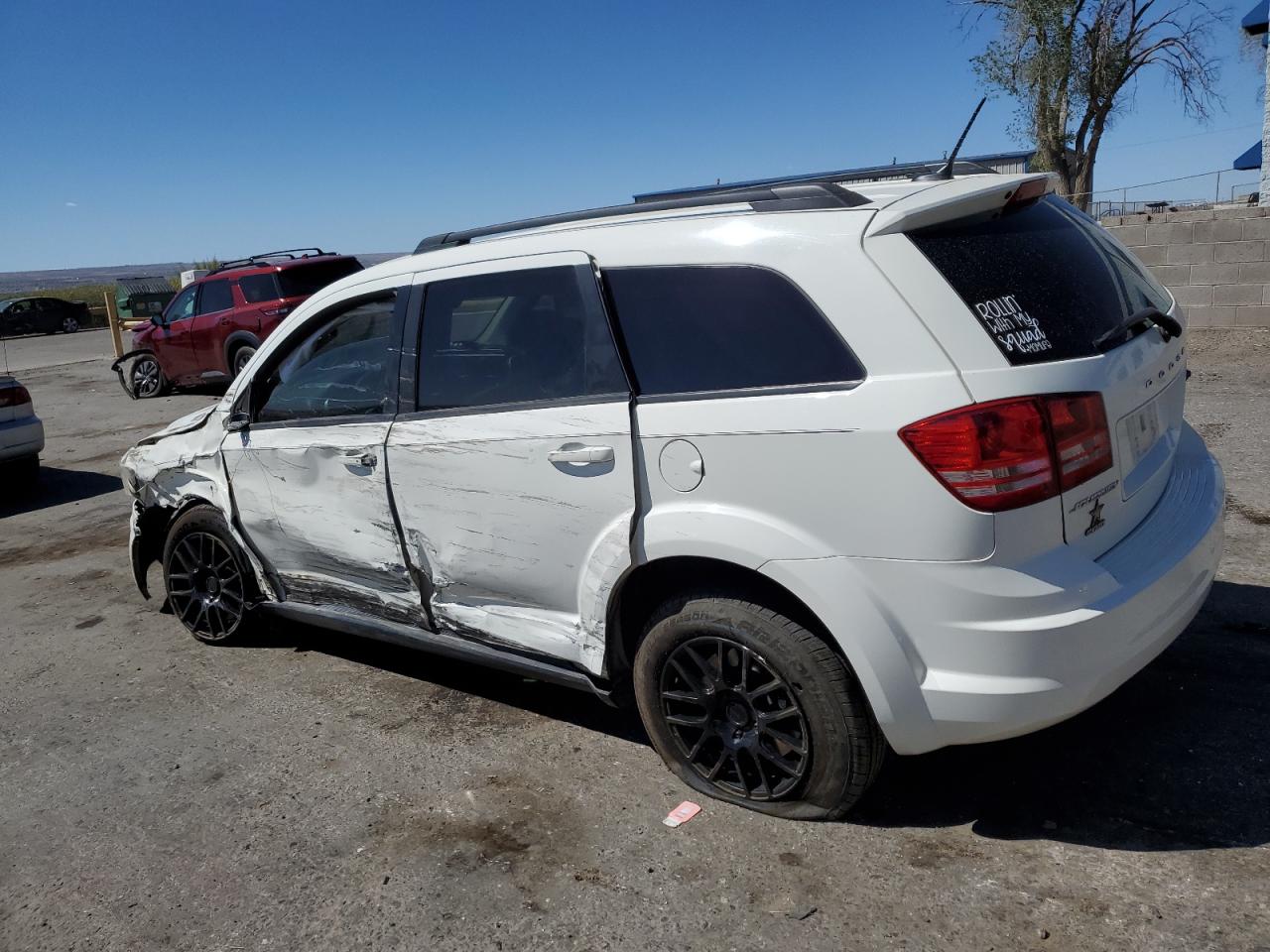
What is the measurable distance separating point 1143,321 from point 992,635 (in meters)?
1.23

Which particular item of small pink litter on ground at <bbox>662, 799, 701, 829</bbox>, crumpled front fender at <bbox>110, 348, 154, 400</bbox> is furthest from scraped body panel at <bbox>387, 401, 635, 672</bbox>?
crumpled front fender at <bbox>110, 348, 154, 400</bbox>

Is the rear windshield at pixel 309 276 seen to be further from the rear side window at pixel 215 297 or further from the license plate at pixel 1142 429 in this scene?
the license plate at pixel 1142 429

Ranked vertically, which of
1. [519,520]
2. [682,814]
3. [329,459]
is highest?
[329,459]

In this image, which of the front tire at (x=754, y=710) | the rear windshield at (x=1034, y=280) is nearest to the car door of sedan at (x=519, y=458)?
the front tire at (x=754, y=710)

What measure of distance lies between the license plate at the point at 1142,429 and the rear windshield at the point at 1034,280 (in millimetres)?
273

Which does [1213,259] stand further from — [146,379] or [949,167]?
[146,379]

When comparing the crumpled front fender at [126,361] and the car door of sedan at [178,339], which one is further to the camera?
the crumpled front fender at [126,361]

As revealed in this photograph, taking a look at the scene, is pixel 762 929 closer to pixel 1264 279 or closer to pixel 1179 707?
pixel 1179 707

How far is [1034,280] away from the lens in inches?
115

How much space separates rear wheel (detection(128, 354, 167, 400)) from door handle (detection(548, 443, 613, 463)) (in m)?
14.5

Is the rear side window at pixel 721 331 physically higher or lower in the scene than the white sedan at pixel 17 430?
higher

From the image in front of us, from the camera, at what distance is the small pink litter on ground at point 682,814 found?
323 cm

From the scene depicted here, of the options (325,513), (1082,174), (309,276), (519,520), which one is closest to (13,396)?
(309,276)

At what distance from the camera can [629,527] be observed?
3166 mm
